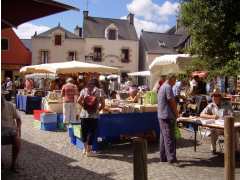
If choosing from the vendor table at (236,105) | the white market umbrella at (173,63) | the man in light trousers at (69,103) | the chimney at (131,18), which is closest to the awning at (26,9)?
the white market umbrella at (173,63)

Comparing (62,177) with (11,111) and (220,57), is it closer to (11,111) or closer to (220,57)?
(11,111)

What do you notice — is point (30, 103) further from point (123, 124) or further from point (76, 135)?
point (123, 124)

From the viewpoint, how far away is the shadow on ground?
6.73 meters

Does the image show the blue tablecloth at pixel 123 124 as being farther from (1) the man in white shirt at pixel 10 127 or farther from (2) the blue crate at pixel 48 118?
(2) the blue crate at pixel 48 118

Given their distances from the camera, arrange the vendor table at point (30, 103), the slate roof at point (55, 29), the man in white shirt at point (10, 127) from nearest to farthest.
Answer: the man in white shirt at point (10, 127) < the vendor table at point (30, 103) < the slate roof at point (55, 29)

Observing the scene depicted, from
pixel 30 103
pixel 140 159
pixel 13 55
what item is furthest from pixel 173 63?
pixel 13 55

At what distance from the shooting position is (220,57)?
10.2 meters

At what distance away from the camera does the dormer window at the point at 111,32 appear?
44000 mm

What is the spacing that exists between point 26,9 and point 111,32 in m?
40.3

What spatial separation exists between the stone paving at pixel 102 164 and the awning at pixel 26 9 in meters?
2.75

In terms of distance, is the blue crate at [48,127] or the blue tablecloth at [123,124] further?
the blue crate at [48,127]

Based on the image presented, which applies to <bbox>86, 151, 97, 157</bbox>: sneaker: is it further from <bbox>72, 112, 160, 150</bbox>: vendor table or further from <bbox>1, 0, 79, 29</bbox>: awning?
<bbox>1, 0, 79, 29</bbox>: awning

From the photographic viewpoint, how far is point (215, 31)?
400 inches

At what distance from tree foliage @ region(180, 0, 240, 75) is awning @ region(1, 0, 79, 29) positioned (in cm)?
589
